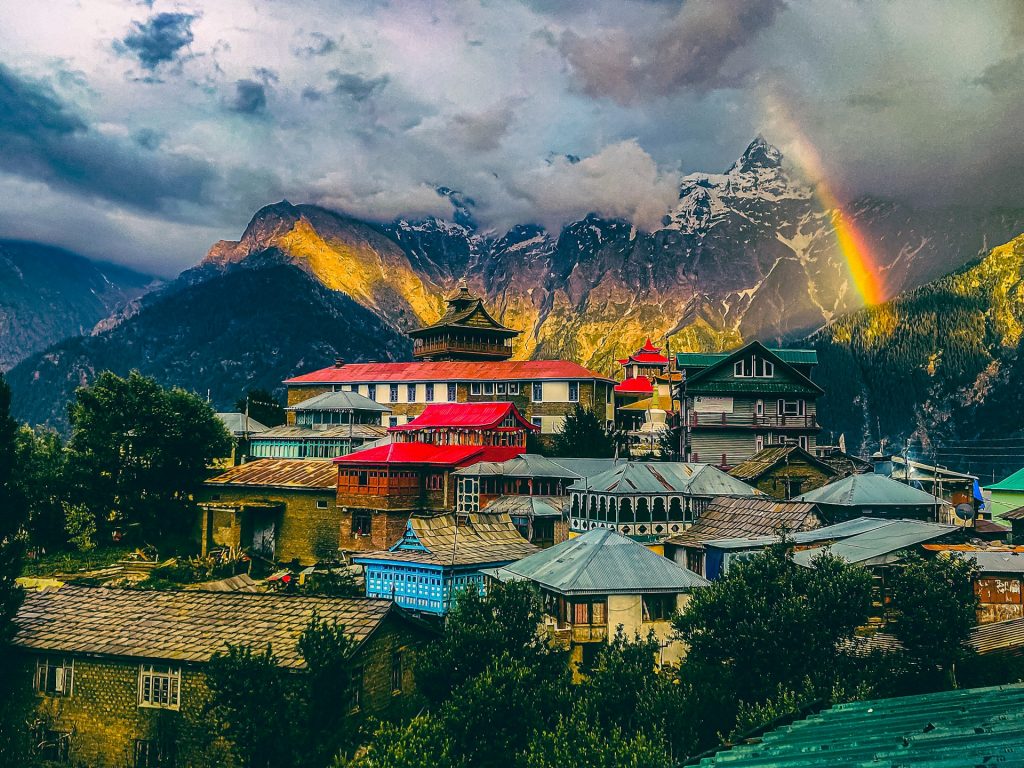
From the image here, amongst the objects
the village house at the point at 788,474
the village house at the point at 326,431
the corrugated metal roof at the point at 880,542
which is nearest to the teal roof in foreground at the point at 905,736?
the corrugated metal roof at the point at 880,542

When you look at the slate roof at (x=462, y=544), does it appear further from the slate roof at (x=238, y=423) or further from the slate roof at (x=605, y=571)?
the slate roof at (x=238, y=423)

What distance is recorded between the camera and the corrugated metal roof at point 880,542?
Answer: 31.8 metres

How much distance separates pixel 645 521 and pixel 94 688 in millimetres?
26483

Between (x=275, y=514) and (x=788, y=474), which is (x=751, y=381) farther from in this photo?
(x=275, y=514)

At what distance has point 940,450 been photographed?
132875 mm

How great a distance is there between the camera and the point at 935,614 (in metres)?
25.7

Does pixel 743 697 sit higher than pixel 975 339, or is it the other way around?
pixel 975 339

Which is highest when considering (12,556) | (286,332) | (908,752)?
(286,332)

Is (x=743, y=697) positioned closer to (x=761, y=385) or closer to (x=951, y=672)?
(x=951, y=672)

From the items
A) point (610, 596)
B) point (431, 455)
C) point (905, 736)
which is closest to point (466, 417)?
point (431, 455)

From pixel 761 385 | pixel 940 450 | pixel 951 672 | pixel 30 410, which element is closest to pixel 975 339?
pixel 940 450

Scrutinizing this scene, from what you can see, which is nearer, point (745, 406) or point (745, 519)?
point (745, 519)

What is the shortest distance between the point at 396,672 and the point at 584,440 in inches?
1580

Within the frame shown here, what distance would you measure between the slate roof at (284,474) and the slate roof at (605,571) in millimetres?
26961
